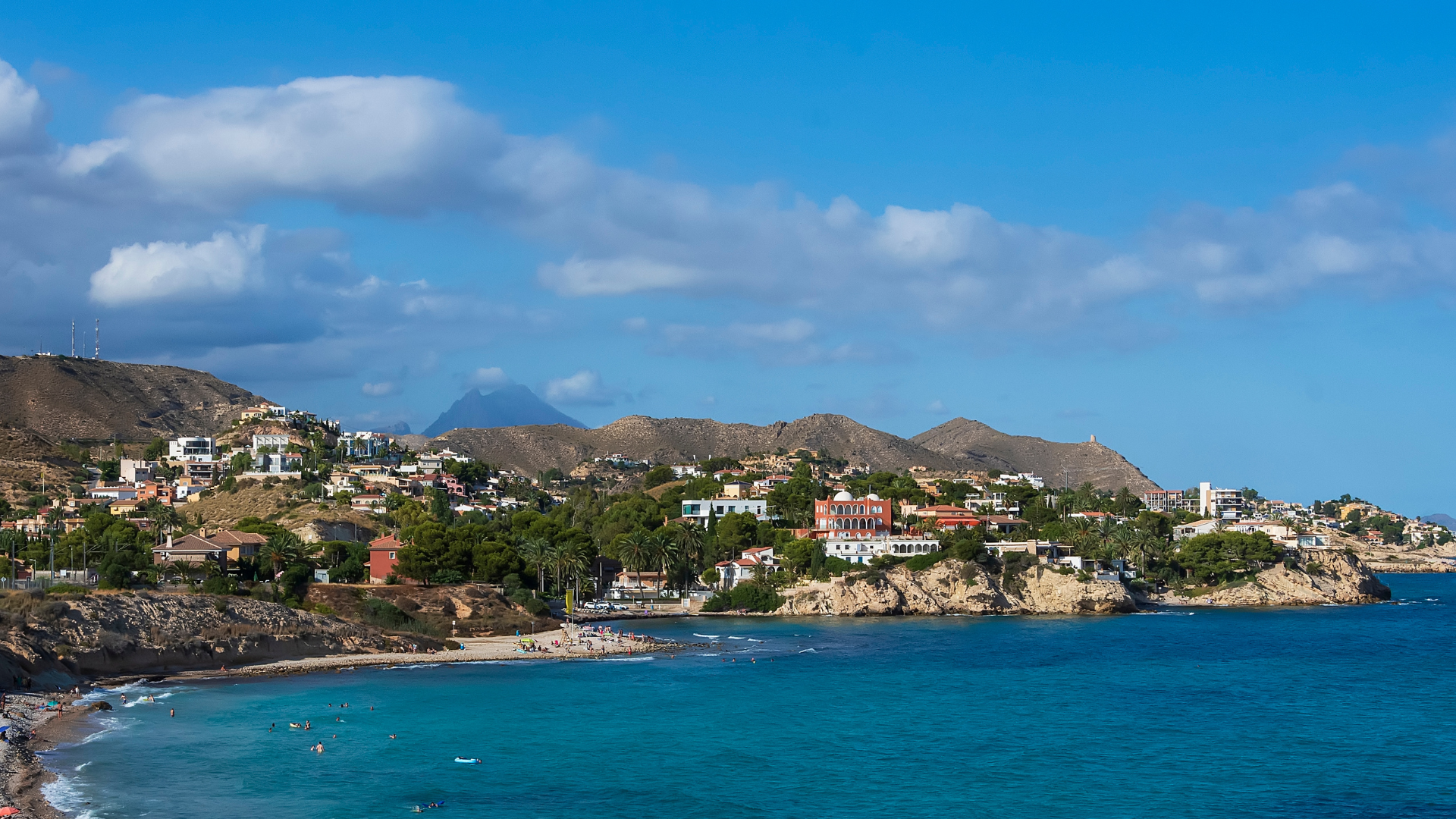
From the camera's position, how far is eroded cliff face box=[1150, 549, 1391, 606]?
11119cm

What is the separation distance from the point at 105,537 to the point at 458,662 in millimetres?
35785

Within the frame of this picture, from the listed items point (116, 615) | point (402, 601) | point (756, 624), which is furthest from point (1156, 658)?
point (116, 615)

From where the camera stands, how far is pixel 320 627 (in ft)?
226

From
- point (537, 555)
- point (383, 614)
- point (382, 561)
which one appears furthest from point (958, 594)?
point (383, 614)

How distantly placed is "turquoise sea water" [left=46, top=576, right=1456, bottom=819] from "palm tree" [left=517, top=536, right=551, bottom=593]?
72.7 ft

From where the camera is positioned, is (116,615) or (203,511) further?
(203,511)

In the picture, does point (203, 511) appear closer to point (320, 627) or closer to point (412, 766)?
point (320, 627)

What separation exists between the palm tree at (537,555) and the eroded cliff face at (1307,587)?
56.4 meters

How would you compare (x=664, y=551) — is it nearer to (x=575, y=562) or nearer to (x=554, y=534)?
(x=554, y=534)

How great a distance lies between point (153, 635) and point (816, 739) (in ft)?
116

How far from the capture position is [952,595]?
101m

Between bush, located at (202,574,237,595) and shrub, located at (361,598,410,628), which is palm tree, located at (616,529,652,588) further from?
bush, located at (202,574,237,595)

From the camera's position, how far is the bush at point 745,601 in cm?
9925

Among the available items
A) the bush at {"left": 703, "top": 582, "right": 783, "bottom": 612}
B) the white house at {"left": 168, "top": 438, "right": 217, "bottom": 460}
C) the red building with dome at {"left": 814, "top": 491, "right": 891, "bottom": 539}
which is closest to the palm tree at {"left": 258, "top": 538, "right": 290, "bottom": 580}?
the bush at {"left": 703, "top": 582, "right": 783, "bottom": 612}
